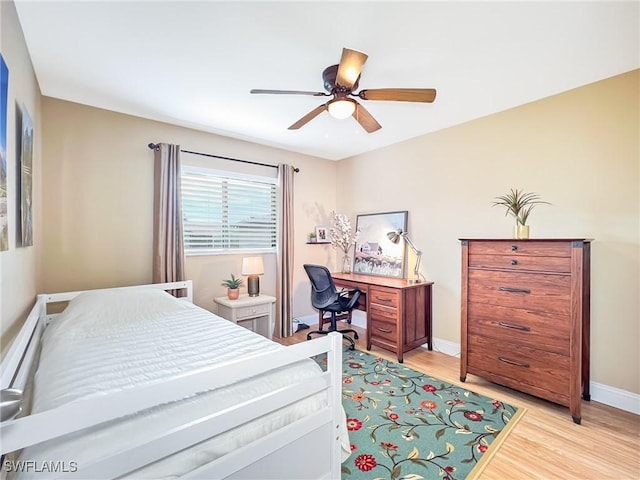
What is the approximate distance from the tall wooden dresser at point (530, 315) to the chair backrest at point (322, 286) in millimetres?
1372

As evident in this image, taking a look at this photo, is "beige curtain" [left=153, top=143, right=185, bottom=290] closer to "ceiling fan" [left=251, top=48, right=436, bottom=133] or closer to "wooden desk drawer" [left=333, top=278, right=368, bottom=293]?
"ceiling fan" [left=251, top=48, right=436, bottom=133]

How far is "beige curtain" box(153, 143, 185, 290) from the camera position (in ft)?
9.84

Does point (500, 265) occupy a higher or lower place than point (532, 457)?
higher

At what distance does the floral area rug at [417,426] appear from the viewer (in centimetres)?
167

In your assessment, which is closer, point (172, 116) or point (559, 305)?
point (559, 305)

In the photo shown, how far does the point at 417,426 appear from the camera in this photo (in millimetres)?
2021

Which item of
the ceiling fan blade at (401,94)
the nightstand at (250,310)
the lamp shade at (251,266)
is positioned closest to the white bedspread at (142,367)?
the nightstand at (250,310)

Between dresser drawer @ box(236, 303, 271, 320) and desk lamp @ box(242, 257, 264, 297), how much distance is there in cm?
21

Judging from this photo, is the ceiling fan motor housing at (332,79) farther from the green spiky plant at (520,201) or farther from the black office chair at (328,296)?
the black office chair at (328,296)

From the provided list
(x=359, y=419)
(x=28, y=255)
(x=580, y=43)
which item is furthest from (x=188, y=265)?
(x=580, y=43)

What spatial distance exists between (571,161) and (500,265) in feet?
3.61

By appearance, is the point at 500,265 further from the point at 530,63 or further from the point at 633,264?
the point at 530,63

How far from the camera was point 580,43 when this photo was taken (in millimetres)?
1895

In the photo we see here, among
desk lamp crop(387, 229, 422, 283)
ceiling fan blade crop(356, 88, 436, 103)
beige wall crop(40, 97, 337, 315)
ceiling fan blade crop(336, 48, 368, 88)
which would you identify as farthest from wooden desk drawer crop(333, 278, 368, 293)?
ceiling fan blade crop(336, 48, 368, 88)
